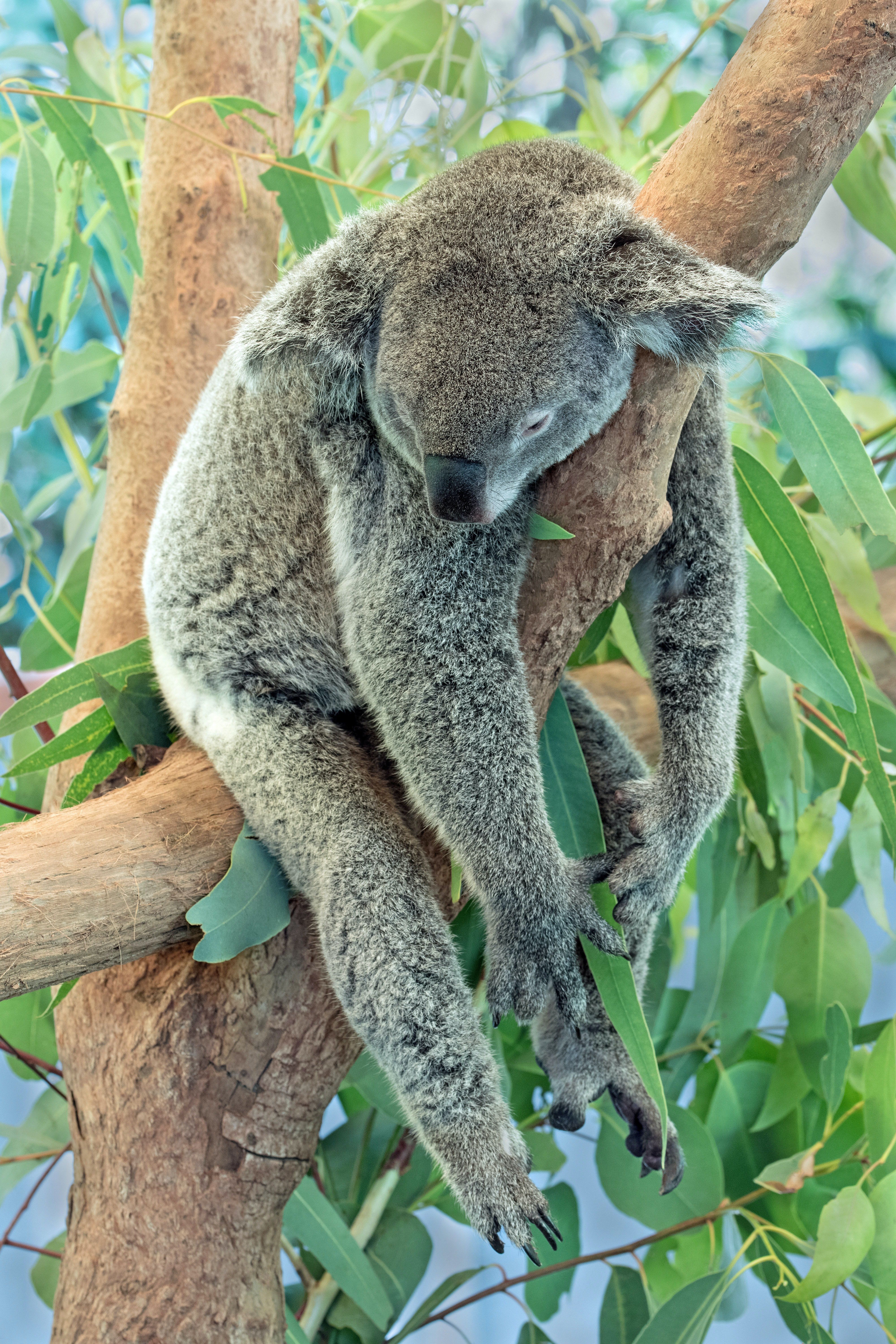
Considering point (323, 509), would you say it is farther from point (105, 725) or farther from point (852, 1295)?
point (852, 1295)

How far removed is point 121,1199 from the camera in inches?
45.6

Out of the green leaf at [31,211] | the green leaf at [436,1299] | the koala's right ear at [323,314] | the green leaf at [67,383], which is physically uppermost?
the green leaf at [31,211]

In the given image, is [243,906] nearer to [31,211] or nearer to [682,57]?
[31,211]

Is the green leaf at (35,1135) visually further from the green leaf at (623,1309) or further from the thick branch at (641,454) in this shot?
the green leaf at (623,1309)

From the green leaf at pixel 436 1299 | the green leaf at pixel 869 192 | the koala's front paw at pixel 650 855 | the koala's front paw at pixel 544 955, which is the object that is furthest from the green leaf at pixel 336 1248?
the green leaf at pixel 869 192

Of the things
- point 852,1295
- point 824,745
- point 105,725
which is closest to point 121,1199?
point 105,725

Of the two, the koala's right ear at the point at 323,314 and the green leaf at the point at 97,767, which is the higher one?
the koala's right ear at the point at 323,314

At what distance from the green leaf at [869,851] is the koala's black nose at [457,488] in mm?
878

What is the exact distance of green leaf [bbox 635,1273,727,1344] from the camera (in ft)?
4.27

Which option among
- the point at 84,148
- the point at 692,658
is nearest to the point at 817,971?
the point at 692,658

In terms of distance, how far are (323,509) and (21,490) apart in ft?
5.44

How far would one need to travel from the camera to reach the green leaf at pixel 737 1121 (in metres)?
1.61

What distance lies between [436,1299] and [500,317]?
1.51 m

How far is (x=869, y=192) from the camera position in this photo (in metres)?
1.55
